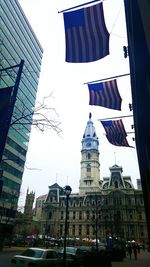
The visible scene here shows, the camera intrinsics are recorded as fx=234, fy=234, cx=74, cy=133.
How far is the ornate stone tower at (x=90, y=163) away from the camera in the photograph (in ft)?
359

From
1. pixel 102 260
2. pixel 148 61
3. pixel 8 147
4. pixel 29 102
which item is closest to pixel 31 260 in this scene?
pixel 102 260

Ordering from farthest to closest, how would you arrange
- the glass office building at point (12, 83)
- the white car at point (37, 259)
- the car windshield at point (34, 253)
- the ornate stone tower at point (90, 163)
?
the ornate stone tower at point (90, 163) < the glass office building at point (12, 83) < the car windshield at point (34, 253) < the white car at point (37, 259)

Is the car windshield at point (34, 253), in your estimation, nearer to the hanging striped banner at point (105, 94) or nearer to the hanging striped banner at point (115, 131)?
the hanging striped banner at point (115, 131)

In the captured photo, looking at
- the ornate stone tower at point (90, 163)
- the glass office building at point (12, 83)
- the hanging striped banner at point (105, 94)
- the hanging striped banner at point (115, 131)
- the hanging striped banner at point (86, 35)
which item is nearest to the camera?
the hanging striped banner at point (86, 35)

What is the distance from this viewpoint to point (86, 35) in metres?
8.04

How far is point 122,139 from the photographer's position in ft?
46.8

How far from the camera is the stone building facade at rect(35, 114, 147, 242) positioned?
298 feet

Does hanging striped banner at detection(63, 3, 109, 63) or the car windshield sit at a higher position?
hanging striped banner at detection(63, 3, 109, 63)

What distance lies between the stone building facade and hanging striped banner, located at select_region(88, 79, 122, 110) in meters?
77.1

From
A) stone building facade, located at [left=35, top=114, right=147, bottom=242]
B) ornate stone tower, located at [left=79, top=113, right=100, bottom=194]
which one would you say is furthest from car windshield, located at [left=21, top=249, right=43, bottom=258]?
ornate stone tower, located at [left=79, top=113, right=100, bottom=194]

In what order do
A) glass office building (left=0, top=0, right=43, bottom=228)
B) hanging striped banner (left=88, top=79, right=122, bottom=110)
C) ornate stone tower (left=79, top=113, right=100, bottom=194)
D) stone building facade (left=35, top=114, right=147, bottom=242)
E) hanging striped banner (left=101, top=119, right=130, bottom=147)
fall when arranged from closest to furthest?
hanging striped banner (left=88, top=79, right=122, bottom=110)
hanging striped banner (left=101, top=119, right=130, bottom=147)
glass office building (left=0, top=0, right=43, bottom=228)
stone building facade (left=35, top=114, right=147, bottom=242)
ornate stone tower (left=79, top=113, right=100, bottom=194)

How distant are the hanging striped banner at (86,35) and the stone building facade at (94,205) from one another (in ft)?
265

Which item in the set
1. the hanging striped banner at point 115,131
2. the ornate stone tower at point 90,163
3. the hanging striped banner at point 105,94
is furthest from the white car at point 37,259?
the ornate stone tower at point 90,163

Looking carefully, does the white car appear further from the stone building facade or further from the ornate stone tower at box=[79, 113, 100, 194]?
the ornate stone tower at box=[79, 113, 100, 194]
